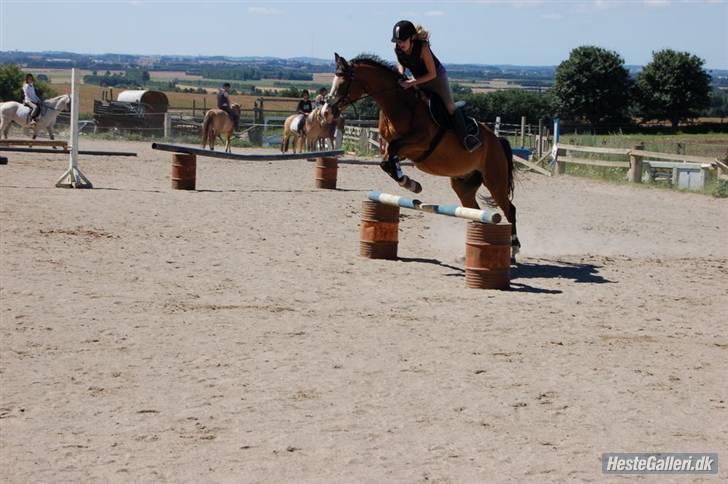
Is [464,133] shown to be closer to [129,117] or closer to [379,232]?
[379,232]

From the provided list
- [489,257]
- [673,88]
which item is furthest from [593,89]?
[489,257]

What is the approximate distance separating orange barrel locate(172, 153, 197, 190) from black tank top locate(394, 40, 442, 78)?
327 inches

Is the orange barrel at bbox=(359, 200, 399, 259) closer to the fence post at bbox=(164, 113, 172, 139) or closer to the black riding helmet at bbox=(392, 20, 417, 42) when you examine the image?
the black riding helmet at bbox=(392, 20, 417, 42)

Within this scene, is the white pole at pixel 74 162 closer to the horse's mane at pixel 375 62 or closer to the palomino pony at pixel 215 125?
the horse's mane at pixel 375 62

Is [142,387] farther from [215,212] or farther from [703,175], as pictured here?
[703,175]

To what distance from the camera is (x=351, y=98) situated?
12.1 m

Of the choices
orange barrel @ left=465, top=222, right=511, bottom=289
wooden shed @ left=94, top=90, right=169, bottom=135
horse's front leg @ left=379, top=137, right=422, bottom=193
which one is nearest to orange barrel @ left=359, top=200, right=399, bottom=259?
horse's front leg @ left=379, top=137, right=422, bottom=193

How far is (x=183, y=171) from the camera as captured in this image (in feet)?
64.7

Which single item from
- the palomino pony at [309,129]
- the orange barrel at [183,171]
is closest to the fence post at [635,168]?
the palomino pony at [309,129]

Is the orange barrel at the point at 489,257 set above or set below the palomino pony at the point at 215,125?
below

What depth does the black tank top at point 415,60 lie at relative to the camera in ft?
39.5

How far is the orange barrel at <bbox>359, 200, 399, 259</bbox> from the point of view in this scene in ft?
42.1

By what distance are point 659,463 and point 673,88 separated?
7175cm

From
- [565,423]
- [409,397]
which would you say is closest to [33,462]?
[409,397]
